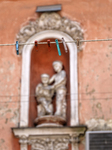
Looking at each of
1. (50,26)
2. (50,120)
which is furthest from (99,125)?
(50,26)

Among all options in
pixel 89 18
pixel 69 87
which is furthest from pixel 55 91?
pixel 89 18

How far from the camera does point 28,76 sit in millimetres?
10070

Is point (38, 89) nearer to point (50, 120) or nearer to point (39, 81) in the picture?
point (39, 81)

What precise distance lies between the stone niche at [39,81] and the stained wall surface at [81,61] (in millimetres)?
113

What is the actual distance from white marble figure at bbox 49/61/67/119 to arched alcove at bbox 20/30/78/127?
6.9 inches

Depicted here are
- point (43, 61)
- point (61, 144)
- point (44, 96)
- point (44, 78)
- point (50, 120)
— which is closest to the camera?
point (61, 144)

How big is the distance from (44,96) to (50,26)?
Result: 55.7 inches

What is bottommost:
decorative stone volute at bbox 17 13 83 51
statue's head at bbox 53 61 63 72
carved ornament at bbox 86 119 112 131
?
carved ornament at bbox 86 119 112 131

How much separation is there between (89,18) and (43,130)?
2.41m

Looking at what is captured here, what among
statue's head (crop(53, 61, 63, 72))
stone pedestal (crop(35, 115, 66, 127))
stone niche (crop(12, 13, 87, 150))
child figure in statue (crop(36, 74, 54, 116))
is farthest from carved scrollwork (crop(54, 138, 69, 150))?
statue's head (crop(53, 61, 63, 72))

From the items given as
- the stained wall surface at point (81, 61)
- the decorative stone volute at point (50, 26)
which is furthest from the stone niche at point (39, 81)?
the stained wall surface at point (81, 61)

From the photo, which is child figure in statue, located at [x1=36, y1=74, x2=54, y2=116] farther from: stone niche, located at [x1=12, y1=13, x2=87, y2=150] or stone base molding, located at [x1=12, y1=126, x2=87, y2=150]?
stone base molding, located at [x1=12, y1=126, x2=87, y2=150]

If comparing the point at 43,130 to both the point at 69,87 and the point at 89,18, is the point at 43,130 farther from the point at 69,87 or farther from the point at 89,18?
the point at 89,18

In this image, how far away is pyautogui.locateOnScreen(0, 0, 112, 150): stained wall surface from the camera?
9656 mm
